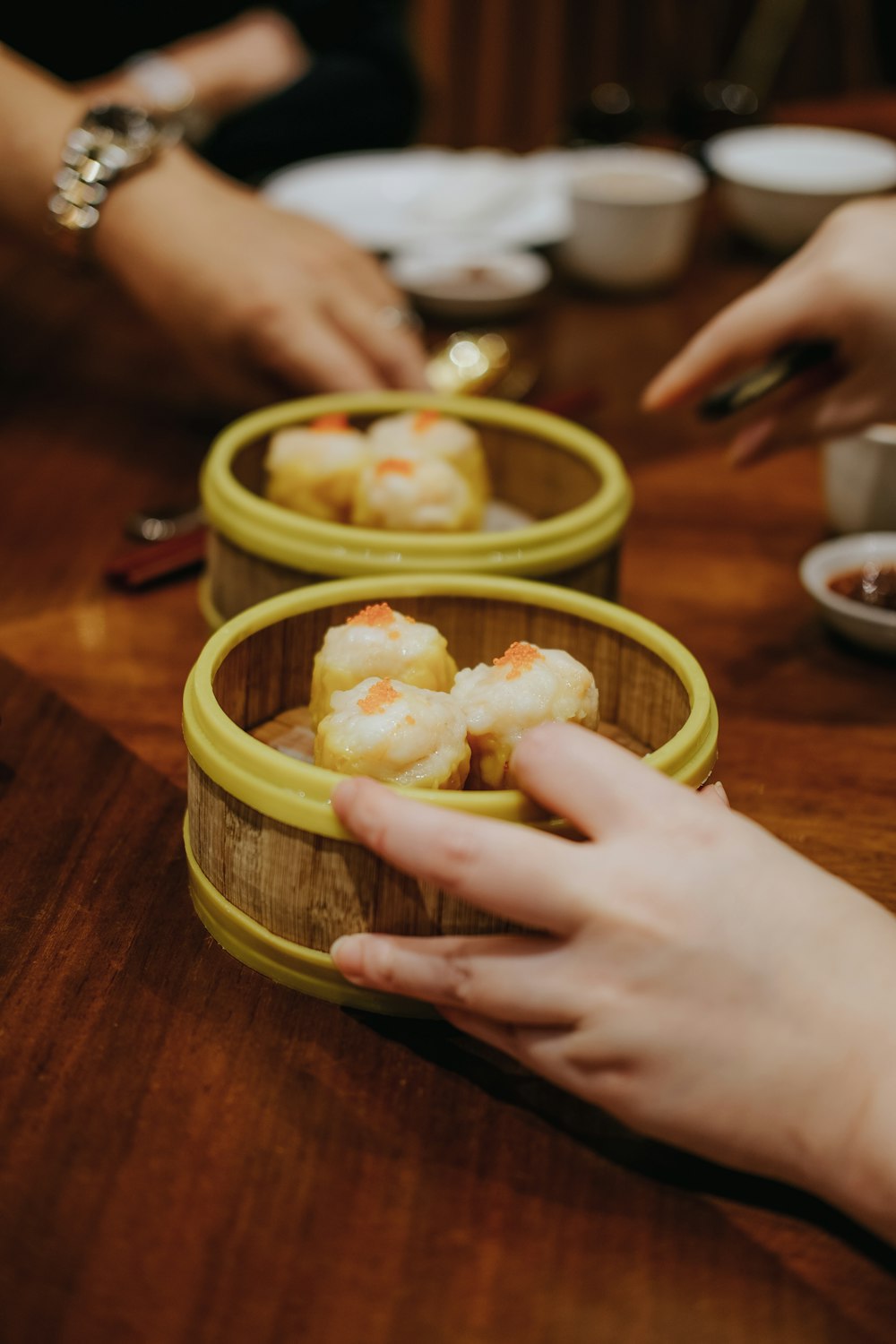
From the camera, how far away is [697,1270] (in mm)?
837

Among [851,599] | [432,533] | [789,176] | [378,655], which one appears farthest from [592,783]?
[789,176]

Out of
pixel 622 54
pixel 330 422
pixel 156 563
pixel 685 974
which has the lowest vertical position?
pixel 622 54

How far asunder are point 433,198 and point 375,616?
197 cm

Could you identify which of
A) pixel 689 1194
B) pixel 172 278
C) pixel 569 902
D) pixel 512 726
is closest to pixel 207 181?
pixel 172 278

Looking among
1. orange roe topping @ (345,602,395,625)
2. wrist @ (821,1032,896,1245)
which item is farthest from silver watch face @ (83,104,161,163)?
wrist @ (821,1032,896,1245)

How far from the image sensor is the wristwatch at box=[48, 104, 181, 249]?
1962mm

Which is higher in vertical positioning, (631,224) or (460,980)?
(460,980)

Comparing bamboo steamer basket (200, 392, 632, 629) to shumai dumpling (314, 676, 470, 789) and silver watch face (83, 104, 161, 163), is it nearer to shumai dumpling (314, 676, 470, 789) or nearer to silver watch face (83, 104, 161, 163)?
shumai dumpling (314, 676, 470, 789)

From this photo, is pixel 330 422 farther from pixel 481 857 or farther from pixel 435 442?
pixel 481 857

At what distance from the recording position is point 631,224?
2648 mm

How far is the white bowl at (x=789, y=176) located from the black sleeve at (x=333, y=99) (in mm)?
985

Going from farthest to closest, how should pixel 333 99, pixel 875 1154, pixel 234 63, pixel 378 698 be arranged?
pixel 333 99 → pixel 234 63 → pixel 378 698 → pixel 875 1154

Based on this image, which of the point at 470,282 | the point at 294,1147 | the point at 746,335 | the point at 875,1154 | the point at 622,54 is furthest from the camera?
the point at 622,54

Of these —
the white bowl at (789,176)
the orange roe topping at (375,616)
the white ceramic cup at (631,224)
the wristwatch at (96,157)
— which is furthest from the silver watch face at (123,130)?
the white bowl at (789,176)
